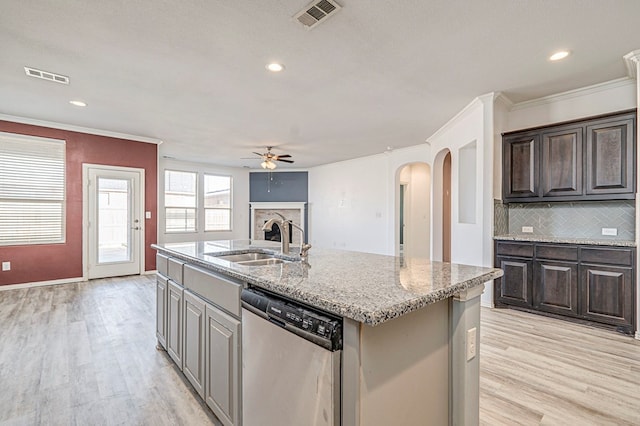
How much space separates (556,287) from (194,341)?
3616mm

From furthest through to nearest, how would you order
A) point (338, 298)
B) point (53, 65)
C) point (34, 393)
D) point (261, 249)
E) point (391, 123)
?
1. point (391, 123)
2. point (53, 65)
3. point (261, 249)
4. point (34, 393)
5. point (338, 298)

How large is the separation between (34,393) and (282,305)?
2.08 m

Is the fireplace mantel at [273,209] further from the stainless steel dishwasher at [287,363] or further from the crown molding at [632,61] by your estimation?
the stainless steel dishwasher at [287,363]

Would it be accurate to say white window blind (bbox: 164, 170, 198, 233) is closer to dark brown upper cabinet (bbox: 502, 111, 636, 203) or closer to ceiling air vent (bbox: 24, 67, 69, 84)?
ceiling air vent (bbox: 24, 67, 69, 84)

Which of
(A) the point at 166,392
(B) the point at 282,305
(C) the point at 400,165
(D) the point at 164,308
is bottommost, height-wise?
(A) the point at 166,392

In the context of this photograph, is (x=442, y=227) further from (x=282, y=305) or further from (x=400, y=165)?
(x=282, y=305)

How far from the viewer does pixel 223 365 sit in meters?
1.60

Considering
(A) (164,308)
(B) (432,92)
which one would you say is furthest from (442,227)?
(A) (164,308)

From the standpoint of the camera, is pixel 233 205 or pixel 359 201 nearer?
pixel 359 201

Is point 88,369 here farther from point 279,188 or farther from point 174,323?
point 279,188

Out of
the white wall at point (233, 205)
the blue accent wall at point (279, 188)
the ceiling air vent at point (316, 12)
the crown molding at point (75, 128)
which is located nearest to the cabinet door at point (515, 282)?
the ceiling air vent at point (316, 12)

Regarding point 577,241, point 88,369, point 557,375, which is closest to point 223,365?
point 88,369

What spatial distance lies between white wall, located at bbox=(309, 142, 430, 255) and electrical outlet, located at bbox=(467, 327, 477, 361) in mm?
5502

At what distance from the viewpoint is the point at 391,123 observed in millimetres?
4855
